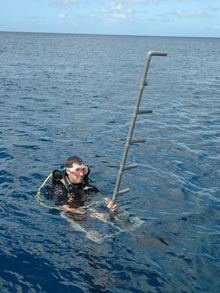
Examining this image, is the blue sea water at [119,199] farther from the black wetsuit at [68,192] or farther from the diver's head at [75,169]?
the diver's head at [75,169]

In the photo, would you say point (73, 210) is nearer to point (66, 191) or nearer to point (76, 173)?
point (66, 191)

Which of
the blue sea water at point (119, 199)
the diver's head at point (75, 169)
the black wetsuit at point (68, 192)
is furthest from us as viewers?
the black wetsuit at point (68, 192)

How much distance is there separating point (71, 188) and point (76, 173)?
0.51 metres

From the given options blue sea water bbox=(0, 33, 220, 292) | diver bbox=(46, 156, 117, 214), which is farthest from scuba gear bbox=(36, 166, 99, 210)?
blue sea water bbox=(0, 33, 220, 292)

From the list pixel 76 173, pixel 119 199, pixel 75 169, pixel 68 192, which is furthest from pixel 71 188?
pixel 119 199

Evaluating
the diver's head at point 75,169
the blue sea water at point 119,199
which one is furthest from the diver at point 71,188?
the blue sea water at point 119,199

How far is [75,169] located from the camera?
977 centimetres

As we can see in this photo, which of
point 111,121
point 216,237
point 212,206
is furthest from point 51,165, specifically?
point 111,121

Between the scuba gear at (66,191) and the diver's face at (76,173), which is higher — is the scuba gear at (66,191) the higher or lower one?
the lower one

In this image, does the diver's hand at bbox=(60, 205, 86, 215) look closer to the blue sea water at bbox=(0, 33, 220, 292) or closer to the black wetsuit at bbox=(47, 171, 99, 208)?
the black wetsuit at bbox=(47, 171, 99, 208)

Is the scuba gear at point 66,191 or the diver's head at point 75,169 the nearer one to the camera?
the diver's head at point 75,169

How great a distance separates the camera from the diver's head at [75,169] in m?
9.73

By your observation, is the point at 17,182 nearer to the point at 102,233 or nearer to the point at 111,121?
→ the point at 102,233

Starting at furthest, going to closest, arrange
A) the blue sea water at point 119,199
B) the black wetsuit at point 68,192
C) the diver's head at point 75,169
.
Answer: the black wetsuit at point 68,192 → the diver's head at point 75,169 → the blue sea water at point 119,199
